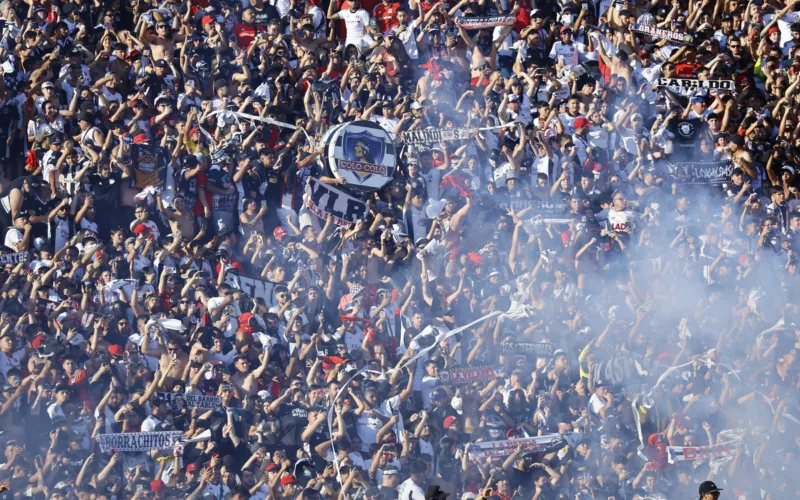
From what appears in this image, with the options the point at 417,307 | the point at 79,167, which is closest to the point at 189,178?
the point at 79,167

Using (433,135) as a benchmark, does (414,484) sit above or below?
below

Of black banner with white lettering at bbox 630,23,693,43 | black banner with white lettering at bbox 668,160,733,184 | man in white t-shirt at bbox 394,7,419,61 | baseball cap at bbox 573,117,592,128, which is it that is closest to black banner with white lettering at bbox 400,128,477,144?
man in white t-shirt at bbox 394,7,419,61

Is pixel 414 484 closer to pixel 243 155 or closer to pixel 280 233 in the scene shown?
pixel 280 233

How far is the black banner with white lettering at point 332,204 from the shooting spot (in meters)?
15.2

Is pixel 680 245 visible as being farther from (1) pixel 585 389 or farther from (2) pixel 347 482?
(2) pixel 347 482

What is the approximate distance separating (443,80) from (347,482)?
4.94 metres

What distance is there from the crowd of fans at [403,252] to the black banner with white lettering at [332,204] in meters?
0.09

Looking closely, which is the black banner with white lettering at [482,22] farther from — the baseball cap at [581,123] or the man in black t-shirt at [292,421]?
the man in black t-shirt at [292,421]

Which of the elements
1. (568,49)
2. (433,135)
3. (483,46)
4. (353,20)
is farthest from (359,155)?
(568,49)

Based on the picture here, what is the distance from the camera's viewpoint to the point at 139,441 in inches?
525

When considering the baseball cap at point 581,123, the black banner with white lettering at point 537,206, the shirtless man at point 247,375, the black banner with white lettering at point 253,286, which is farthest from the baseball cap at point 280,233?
the baseball cap at point 581,123

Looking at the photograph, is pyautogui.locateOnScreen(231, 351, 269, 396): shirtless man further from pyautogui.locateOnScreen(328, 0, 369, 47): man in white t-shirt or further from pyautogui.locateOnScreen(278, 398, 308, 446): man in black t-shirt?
pyautogui.locateOnScreen(328, 0, 369, 47): man in white t-shirt

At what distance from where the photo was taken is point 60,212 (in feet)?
48.5

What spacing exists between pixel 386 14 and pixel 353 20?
0.42 metres
